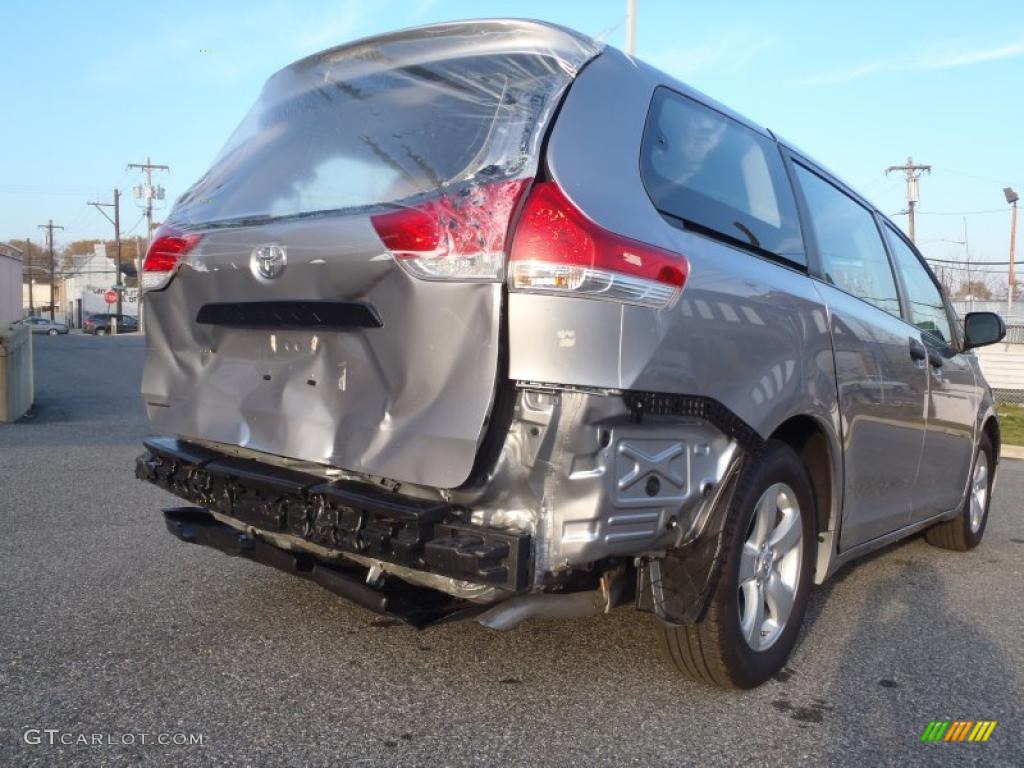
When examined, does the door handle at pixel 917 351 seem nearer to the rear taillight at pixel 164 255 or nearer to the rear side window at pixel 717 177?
the rear side window at pixel 717 177

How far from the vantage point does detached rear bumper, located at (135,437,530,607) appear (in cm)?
241

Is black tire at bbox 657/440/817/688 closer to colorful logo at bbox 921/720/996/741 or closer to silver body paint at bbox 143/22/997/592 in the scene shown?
silver body paint at bbox 143/22/997/592

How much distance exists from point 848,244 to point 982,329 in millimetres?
1561

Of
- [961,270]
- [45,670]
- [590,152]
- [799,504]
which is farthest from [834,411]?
[961,270]

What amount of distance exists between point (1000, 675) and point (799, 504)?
1062mm

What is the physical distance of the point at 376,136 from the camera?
2.97 m

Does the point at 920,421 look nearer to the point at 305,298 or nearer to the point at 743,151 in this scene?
the point at 743,151

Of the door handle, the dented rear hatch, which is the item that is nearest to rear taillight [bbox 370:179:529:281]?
the dented rear hatch

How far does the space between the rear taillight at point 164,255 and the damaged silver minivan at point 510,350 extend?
0.01 m

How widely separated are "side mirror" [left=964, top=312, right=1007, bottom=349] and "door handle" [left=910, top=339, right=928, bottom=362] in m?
0.89

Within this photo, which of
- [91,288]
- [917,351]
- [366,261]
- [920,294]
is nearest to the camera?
[366,261]

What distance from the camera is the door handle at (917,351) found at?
14.2 ft

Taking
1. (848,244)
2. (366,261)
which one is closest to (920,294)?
(848,244)

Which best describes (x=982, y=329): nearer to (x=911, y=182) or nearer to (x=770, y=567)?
(x=770, y=567)
